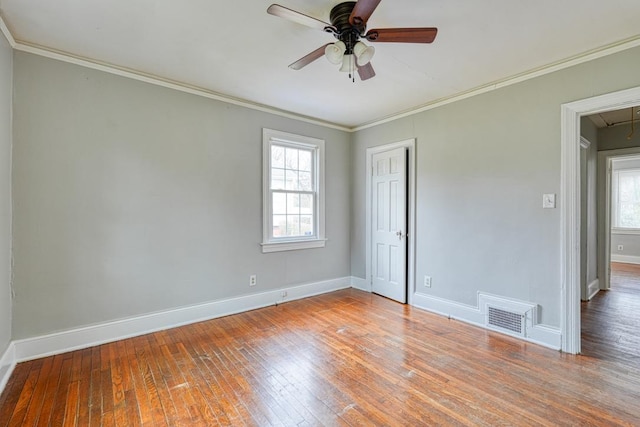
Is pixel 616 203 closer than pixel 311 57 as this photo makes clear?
No

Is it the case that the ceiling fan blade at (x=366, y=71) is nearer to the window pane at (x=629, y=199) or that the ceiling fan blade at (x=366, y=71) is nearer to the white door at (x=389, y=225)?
the white door at (x=389, y=225)

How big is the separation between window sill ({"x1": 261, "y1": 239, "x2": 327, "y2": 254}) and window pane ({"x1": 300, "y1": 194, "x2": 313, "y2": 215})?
0.44 m

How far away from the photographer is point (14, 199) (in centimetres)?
238

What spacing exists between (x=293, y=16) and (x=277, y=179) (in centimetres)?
244

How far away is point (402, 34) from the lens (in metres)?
1.82

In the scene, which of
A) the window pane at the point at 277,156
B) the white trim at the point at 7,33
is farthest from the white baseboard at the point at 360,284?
A: the white trim at the point at 7,33

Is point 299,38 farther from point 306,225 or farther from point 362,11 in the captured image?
point 306,225

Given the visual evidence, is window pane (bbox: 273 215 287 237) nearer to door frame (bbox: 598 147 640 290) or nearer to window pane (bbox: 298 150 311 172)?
window pane (bbox: 298 150 311 172)

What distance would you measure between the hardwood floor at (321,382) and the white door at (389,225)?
3.49 ft

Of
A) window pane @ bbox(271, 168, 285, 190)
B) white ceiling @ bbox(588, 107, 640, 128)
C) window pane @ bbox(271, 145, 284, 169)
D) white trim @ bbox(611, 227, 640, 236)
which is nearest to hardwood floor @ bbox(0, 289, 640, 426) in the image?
window pane @ bbox(271, 168, 285, 190)

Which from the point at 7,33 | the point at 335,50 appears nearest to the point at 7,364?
the point at 7,33

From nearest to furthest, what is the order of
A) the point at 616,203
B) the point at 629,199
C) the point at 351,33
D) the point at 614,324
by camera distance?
the point at 351,33 → the point at 614,324 → the point at 629,199 → the point at 616,203

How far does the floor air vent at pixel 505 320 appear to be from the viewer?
9.45ft

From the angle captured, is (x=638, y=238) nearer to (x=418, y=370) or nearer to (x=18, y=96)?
(x=418, y=370)
